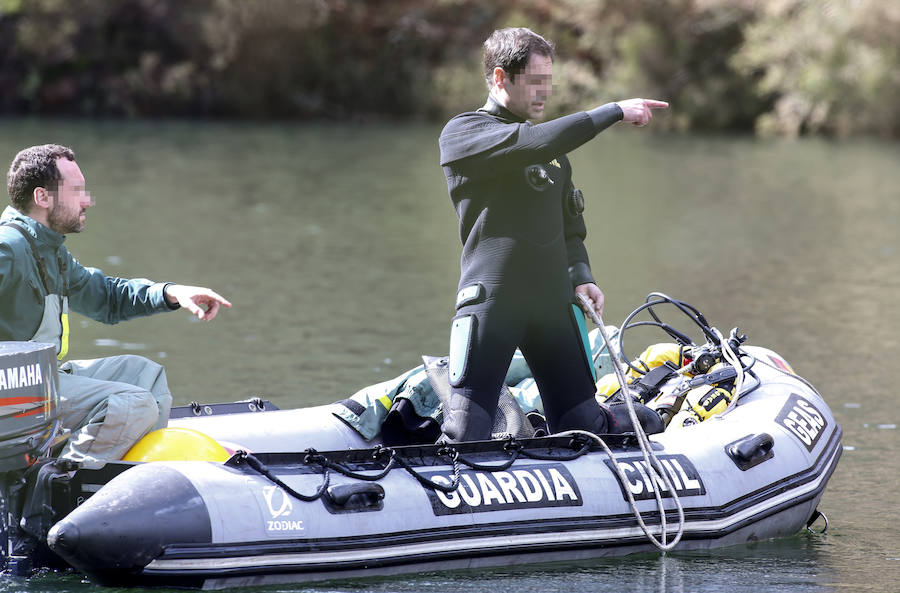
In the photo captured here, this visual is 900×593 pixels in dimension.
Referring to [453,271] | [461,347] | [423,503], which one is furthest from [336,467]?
[453,271]

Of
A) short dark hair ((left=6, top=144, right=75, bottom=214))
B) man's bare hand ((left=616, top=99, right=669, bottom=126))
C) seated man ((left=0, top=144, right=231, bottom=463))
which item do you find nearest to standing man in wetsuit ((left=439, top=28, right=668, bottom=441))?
man's bare hand ((left=616, top=99, right=669, bottom=126))

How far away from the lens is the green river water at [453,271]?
5.74 meters

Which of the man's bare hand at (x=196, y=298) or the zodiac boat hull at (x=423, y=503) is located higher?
the man's bare hand at (x=196, y=298)

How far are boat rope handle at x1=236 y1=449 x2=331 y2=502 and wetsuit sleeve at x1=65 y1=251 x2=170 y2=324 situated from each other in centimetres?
69

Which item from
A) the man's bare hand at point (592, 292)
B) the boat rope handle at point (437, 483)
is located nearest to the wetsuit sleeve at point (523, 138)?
the man's bare hand at point (592, 292)

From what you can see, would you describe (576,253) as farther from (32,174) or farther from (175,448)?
(32,174)

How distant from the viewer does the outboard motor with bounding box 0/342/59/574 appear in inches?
176

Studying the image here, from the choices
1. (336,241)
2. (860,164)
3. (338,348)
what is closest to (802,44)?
(860,164)

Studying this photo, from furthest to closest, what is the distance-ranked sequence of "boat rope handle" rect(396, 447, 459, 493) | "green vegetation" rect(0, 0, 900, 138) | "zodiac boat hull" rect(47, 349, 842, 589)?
"green vegetation" rect(0, 0, 900, 138), "boat rope handle" rect(396, 447, 459, 493), "zodiac boat hull" rect(47, 349, 842, 589)

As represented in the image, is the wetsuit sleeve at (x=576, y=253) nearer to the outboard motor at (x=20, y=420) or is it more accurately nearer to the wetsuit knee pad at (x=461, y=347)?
the wetsuit knee pad at (x=461, y=347)

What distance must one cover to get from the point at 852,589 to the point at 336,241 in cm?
1095

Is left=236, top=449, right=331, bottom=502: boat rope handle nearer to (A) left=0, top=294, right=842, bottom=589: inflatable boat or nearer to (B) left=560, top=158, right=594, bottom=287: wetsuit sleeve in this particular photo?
(A) left=0, top=294, right=842, bottom=589: inflatable boat

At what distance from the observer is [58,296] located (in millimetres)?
4992

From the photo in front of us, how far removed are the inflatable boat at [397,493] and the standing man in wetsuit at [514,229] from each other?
11.4 inches
